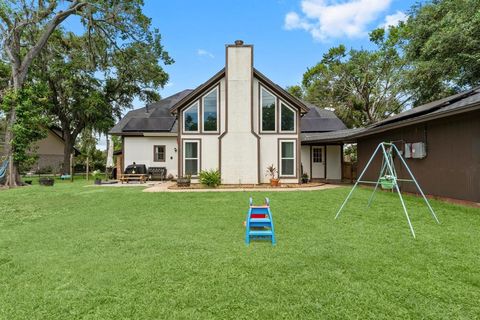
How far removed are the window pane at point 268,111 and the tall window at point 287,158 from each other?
1021 mm

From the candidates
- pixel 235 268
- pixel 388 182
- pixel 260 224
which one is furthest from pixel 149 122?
Result: pixel 235 268

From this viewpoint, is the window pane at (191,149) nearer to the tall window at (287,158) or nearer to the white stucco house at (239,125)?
the white stucco house at (239,125)

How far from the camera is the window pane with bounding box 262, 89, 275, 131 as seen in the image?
44.4ft

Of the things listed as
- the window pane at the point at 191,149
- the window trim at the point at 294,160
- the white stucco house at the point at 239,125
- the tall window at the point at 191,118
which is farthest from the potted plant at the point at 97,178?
the window trim at the point at 294,160

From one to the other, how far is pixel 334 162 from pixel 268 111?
5.80 meters

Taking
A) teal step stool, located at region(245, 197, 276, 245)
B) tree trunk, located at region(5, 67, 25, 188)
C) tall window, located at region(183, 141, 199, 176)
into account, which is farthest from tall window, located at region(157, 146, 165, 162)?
teal step stool, located at region(245, 197, 276, 245)

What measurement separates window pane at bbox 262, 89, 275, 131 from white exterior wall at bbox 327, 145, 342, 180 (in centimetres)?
488

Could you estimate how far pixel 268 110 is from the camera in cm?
1357

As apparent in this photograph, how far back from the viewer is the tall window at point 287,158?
1355cm

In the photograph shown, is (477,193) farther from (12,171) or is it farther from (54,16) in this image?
(54,16)

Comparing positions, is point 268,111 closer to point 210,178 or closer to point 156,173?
point 210,178

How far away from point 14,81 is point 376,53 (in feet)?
87.6

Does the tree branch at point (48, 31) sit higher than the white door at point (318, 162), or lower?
higher

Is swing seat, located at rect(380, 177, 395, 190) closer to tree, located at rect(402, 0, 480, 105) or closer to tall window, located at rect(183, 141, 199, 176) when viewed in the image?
tall window, located at rect(183, 141, 199, 176)
